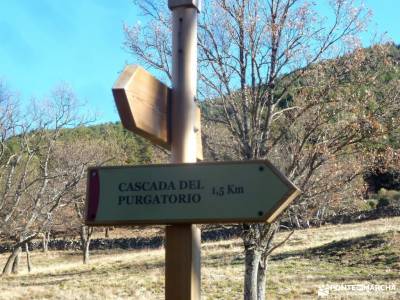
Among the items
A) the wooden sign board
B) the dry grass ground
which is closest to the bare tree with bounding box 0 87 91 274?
the dry grass ground

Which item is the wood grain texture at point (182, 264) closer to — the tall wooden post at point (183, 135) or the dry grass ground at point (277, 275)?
the tall wooden post at point (183, 135)

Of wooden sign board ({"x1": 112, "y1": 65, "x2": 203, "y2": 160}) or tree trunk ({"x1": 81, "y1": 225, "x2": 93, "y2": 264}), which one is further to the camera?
tree trunk ({"x1": 81, "y1": 225, "x2": 93, "y2": 264})

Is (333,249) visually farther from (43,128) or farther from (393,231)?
(43,128)

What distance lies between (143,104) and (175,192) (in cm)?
40

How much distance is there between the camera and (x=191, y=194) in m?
2.22

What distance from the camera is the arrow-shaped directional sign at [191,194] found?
85.5 inches

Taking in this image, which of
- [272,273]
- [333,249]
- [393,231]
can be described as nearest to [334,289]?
[272,273]

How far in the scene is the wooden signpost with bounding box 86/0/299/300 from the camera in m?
2.18

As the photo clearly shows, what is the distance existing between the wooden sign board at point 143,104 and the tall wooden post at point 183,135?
5 cm

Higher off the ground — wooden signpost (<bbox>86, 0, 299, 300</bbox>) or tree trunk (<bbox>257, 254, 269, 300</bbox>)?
wooden signpost (<bbox>86, 0, 299, 300</bbox>)

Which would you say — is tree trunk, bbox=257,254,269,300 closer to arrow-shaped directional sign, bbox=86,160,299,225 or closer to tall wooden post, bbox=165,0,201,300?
tall wooden post, bbox=165,0,201,300

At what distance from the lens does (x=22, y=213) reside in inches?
617

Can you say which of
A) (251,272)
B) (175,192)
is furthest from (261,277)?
(175,192)

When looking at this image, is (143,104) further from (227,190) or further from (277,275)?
(277,275)
